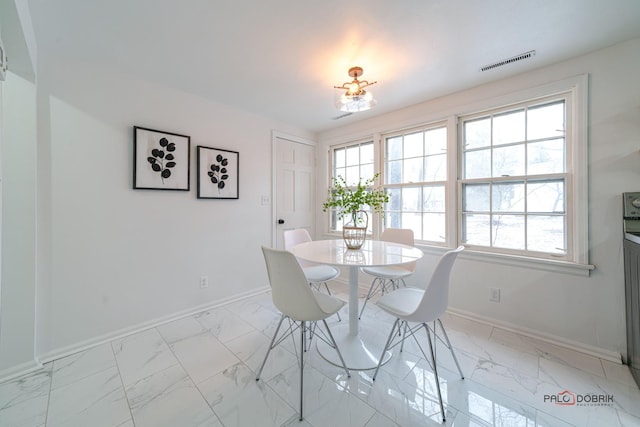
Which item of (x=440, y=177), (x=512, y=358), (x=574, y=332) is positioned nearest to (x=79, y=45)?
(x=440, y=177)

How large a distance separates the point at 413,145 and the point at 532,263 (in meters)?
1.72

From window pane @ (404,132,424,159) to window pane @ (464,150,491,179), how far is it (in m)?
0.52

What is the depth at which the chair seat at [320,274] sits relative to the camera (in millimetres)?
2164

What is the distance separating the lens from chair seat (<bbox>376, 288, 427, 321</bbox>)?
1489 millimetres

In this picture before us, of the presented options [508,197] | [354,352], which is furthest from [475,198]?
[354,352]

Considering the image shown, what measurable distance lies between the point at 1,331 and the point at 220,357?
4.79 feet

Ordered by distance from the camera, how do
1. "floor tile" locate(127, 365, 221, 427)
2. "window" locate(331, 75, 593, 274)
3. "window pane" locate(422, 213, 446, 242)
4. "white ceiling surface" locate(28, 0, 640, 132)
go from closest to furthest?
"floor tile" locate(127, 365, 221, 427) < "white ceiling surface" locate(28, 0, 640, 132) < "window" locate(331, 75, 593, 274) < "window pane" locate(422, 213, 446, 242)

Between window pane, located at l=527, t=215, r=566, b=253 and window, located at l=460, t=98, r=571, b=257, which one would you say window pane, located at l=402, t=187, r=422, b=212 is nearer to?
window, located at l=460, t=98, r=571, b=257

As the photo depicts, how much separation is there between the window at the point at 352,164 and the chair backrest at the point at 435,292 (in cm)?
202

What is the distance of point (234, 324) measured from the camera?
7.86ft

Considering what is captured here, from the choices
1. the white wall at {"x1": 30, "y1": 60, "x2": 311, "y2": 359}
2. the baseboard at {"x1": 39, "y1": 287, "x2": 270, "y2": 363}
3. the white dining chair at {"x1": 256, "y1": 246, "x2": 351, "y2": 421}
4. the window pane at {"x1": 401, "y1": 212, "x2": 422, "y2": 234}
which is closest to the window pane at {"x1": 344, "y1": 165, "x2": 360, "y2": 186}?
the window pane at {"x1": 401, "y1": 212, "x2": 422, "y2": 234}

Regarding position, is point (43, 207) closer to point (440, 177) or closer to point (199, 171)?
point (199, 171)

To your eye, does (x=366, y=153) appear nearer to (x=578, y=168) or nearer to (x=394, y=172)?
(x=394, y=172)

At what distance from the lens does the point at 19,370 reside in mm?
1680
